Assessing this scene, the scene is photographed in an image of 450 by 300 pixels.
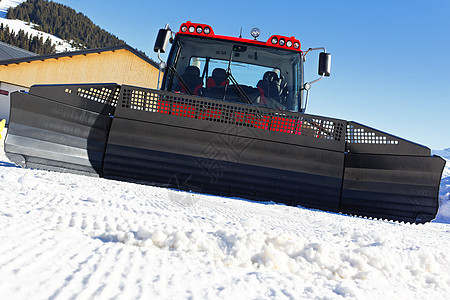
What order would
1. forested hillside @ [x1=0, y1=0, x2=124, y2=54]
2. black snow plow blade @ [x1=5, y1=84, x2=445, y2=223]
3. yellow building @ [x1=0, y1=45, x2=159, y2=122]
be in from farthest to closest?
forested hillside @ [x1=0, y1=0, x2=124, y2=54], yellow building @ [x1=0, y1=45, x2=159, y2=122], black snow plow blade @ [x1=5, y1=84, x2=445, y2=223]

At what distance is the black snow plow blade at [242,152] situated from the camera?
321cm

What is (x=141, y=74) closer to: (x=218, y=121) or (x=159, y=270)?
(x=218, y=121)

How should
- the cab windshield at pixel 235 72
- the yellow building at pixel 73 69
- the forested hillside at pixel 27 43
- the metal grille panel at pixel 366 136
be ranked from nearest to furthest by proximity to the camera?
the metal grille panel at pixel 366 136, the cab windshield at pixel 235 72, the yellow building at pixel 73 69, the forested hillside at pixel 27 43

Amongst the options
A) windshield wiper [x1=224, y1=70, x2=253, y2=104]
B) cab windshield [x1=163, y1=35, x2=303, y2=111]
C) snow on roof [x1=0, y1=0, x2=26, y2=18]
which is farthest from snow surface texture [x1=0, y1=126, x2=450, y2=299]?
snow on roof [x1=0, y1=0, x2=26, y2=18]

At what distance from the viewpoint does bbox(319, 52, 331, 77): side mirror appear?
14.0 ft

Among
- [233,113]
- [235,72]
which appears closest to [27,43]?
[235,72]

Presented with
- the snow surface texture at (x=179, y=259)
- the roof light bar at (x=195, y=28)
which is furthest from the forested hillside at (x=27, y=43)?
the snow surface texture at (x=179, y=259)

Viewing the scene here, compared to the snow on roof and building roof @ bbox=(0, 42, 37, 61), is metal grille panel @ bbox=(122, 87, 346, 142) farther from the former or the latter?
the snow on roof

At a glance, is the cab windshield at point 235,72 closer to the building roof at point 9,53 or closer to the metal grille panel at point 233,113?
the metal grille panel at point 233,113

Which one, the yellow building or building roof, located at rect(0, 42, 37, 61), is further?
building roof, located at rect(0, 42, 37, 61)

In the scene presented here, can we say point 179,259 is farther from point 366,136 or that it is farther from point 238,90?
point 238,90

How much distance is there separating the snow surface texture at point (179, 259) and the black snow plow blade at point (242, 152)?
1.35 meters

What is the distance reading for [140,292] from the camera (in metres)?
0.94

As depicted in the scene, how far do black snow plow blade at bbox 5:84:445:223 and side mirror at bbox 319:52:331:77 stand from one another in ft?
3.76
